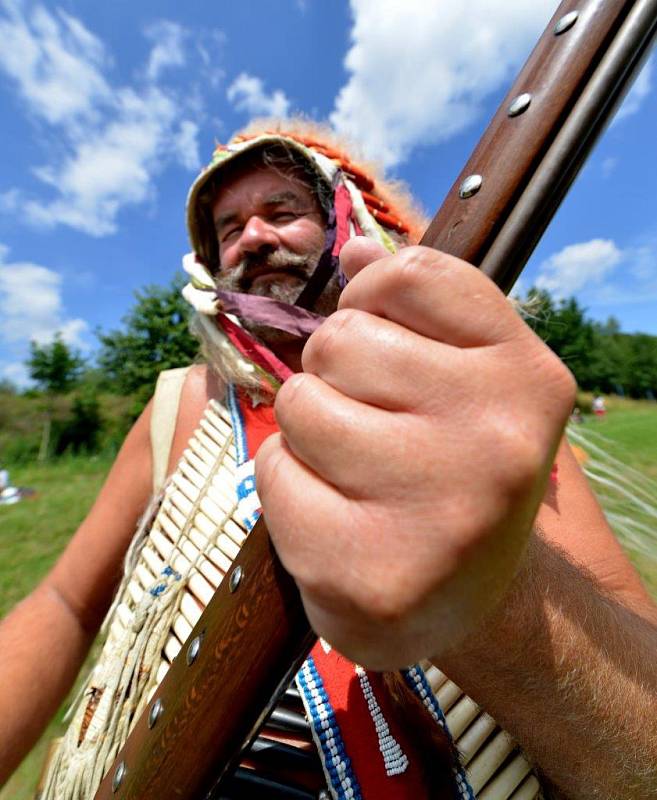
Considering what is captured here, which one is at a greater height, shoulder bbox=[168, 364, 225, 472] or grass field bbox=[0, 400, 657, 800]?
shoulder bbox=[168, 364, 225, 472]

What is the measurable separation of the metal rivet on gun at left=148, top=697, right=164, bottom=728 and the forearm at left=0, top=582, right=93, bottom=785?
942mm

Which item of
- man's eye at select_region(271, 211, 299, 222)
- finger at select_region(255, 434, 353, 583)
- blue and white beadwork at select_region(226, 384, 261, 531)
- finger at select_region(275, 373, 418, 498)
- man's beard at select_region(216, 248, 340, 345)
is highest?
man's eye at select_region(271, 211, 299, 222)

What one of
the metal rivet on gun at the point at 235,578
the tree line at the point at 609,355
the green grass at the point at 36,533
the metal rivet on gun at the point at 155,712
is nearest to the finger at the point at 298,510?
the metal rivet on gun at the point at 235,578

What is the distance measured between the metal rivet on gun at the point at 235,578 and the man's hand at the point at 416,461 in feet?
0.73

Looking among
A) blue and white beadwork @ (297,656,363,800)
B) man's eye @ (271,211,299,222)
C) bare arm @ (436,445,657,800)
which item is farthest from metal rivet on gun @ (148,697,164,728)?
man's eye @ (271,211,299,222)

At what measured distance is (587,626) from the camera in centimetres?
70

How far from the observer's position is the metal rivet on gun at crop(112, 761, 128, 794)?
2.42ft

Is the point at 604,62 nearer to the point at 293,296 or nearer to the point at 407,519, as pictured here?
the point at 407,519

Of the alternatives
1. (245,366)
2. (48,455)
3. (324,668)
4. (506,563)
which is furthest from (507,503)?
(48,455)

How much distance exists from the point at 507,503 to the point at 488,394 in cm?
9

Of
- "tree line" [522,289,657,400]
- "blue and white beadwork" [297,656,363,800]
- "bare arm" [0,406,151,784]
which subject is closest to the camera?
"blue and white beadwork" [297,656,363,800]

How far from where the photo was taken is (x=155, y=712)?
714 mm

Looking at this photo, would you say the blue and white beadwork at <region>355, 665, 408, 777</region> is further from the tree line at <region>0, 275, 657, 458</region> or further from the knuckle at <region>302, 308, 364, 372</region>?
the tree line at <region>0, 275, 657, 458</region>

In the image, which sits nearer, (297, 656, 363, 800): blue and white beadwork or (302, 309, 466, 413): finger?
(302, 309, 466, 413): finger
